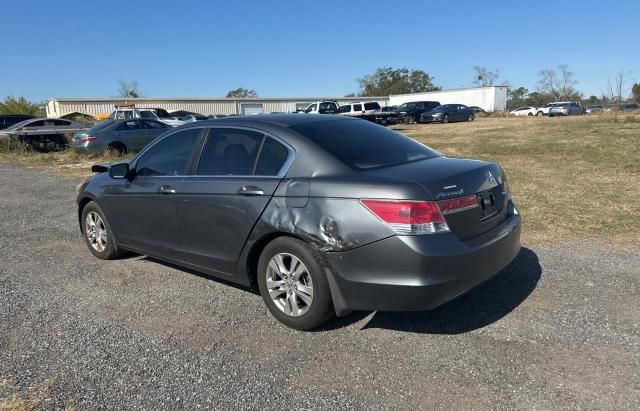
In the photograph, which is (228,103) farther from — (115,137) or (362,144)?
(362,144)

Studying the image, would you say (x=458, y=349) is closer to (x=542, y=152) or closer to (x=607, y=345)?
(x=607, y=345)

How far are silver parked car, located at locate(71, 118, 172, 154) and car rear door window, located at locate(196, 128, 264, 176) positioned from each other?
45.8 feet

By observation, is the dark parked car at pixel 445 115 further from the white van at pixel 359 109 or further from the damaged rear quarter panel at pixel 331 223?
the damaged rear quarter panel at pixel 331 223

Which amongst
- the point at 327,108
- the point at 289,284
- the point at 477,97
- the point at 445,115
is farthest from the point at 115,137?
the point at 477,97

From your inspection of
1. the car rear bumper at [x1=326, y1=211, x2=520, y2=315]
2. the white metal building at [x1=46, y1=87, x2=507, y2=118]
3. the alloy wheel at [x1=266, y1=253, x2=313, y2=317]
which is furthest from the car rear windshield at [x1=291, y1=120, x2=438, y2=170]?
the white metal building at [x1=46, y1=87, x2=507, y2=118]

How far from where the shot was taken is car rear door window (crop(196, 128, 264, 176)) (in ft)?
12.7

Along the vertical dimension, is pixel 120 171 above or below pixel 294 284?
above

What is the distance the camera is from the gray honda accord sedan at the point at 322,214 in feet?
10.1

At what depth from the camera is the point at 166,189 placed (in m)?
4.34

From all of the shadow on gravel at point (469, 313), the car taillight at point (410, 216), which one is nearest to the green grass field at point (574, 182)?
the shadow on gravel at point (469, 313)

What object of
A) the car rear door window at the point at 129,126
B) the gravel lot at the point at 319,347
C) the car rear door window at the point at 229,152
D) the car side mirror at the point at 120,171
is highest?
the car rear door window at the point at 129,126

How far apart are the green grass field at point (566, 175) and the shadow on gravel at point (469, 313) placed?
1.59 m

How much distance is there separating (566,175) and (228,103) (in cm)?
5083

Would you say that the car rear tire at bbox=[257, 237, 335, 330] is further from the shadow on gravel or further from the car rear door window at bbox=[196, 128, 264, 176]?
the car rear door window at bbox=[196, 128, 264, 176]
